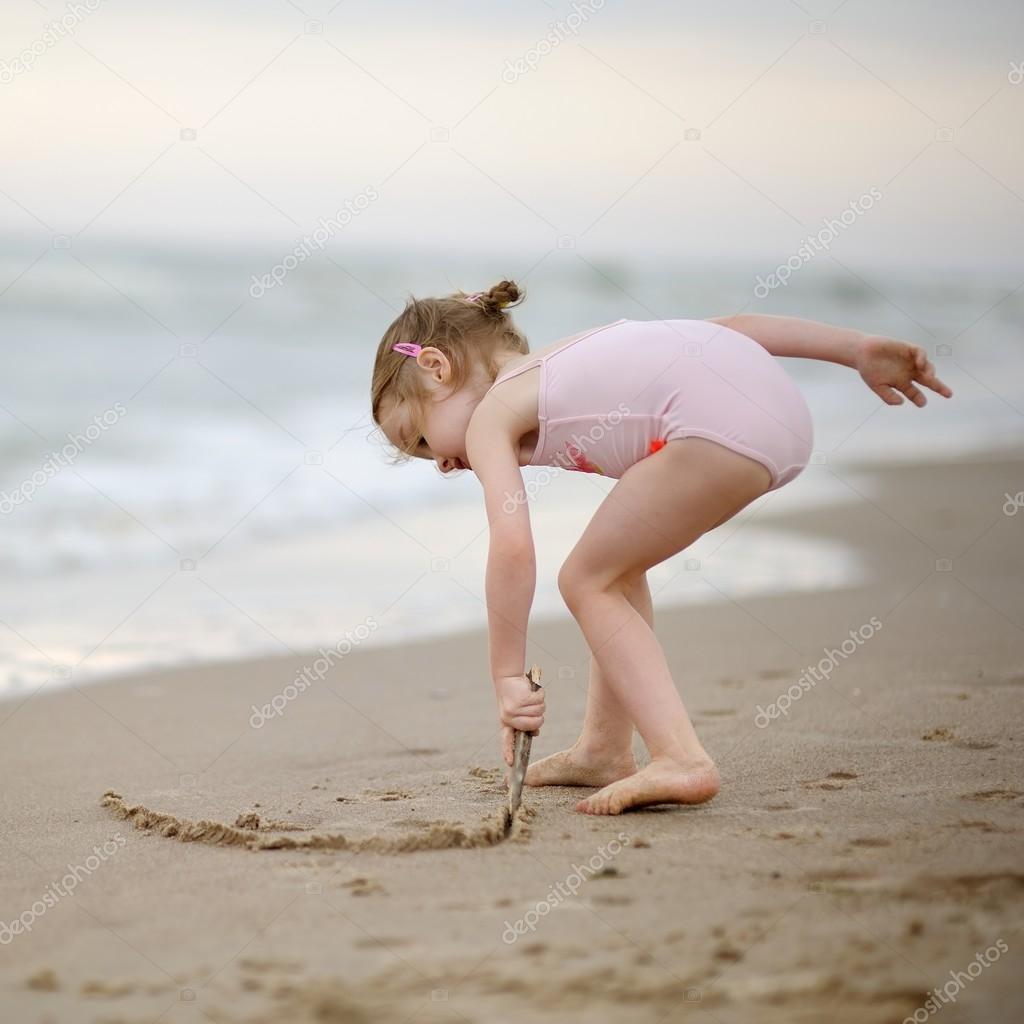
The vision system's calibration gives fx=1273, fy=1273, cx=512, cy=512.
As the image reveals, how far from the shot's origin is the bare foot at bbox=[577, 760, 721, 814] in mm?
2590

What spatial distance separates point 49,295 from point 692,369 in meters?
14.5

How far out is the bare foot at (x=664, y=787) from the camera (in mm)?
2590

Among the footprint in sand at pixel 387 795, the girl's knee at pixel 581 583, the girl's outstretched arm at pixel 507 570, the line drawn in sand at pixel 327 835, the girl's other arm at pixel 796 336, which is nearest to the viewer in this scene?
the line drawn in sand at pixel 327 835

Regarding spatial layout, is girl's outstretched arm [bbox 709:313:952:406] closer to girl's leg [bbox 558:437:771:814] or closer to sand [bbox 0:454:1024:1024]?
girl's leg [bbox 558:437:771:814]

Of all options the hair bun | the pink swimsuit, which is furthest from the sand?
the hair bun

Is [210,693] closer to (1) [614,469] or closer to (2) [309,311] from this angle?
(1) [614,469]

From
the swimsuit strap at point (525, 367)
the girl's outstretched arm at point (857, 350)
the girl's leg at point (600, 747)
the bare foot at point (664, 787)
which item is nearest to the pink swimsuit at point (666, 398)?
the swimsuit strap at point (525, 367)

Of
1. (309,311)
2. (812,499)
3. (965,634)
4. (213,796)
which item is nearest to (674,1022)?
(213,796)

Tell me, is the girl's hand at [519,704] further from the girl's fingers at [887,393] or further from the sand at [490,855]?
the girl's fingers at [887,393]

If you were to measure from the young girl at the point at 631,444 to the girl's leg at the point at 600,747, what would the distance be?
0.16 metres

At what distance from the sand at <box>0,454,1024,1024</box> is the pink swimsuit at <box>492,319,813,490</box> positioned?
0.76 metres

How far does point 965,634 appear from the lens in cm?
448

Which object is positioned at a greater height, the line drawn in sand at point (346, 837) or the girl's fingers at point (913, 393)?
the girl's fingers at point (913, 393)

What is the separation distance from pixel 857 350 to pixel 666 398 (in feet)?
1.53
